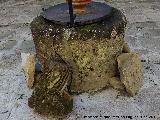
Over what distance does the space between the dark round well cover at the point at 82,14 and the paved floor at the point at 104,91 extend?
0.91m

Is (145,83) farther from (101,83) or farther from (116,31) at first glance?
(116,31)

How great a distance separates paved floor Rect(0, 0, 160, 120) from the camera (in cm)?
333

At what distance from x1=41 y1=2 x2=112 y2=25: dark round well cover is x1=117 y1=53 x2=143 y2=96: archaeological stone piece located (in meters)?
0.55

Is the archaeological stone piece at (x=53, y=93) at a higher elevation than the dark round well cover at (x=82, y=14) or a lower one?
lower

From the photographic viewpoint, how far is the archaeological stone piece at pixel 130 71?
346 centimetres

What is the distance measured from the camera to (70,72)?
11.3 ft

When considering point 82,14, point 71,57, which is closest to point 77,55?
point 71,57

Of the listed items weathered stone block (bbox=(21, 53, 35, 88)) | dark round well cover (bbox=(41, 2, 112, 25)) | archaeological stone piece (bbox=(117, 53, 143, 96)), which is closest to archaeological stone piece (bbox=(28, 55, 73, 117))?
weathered stone block (bbox=(21, 53, 35, 88))

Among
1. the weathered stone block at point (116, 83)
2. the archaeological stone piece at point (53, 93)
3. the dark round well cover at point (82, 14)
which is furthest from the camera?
the weathered stone block at point (116, 83)

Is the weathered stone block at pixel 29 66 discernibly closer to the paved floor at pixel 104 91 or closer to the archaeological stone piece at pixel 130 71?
the paved floor at pixel 104 91

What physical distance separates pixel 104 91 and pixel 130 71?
1.36ft

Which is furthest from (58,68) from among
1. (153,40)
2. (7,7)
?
(7,7)

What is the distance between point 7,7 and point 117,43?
12.4 ft

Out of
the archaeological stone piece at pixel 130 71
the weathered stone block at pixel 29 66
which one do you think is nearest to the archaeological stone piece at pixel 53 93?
the weathered stone block at pixel 29 66
